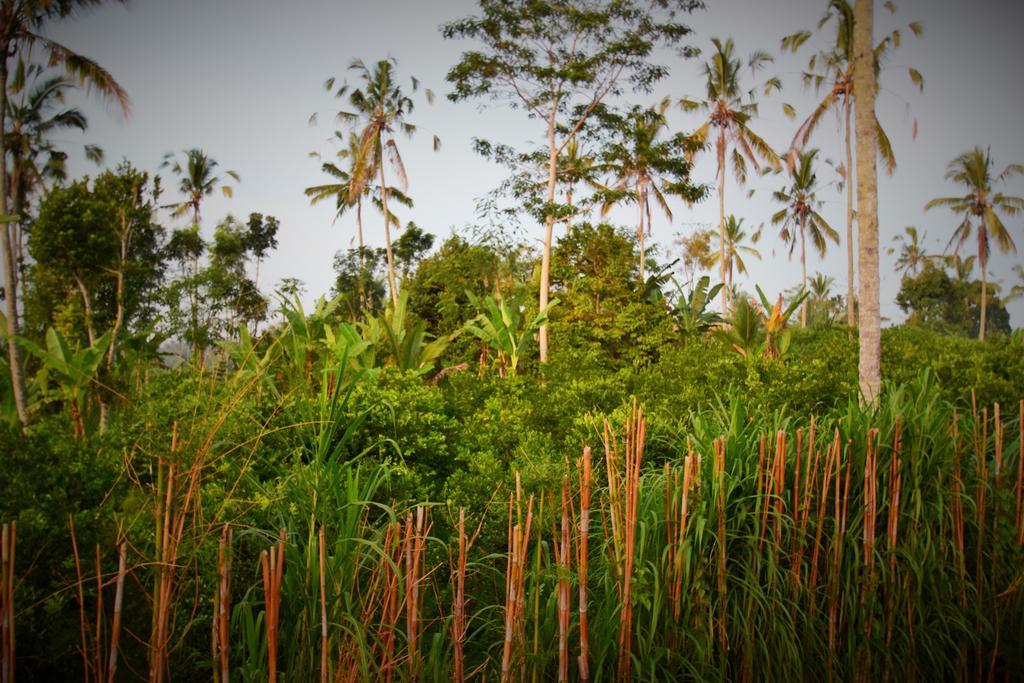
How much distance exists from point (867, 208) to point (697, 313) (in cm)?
938

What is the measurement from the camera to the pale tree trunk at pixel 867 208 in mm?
5805

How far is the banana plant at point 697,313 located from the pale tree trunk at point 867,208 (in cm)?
865

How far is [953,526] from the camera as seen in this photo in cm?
287

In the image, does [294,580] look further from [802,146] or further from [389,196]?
[389,196]

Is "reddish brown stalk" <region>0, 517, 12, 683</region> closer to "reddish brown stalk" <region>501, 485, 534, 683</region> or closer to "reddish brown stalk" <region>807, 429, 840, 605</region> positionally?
"reddish brown stalk" <region>501, 485, 534, 683</region>

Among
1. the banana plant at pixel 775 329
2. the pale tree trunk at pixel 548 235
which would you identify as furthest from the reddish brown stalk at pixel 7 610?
the pale tree trunk at pixel 548 235

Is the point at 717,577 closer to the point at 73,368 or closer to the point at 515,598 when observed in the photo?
the point at 515,598

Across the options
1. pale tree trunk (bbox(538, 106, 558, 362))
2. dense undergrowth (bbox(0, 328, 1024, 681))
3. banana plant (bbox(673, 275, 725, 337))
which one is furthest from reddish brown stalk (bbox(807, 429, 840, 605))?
banana plant (bbox(673, 275, 725, 337))

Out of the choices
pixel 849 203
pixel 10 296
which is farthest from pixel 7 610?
pixel 849 203

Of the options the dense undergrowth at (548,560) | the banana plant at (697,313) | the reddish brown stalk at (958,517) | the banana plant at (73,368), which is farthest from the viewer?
the banana plant at (697,313)

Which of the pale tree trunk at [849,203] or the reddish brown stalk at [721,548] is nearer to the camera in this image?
the reddish brown stalk at [721,548]

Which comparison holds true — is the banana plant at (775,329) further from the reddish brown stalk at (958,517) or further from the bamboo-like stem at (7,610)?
the bamboo-like stem at (7,610)

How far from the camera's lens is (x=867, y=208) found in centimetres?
585

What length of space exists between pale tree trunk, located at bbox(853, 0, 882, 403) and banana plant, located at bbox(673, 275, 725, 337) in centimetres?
865
